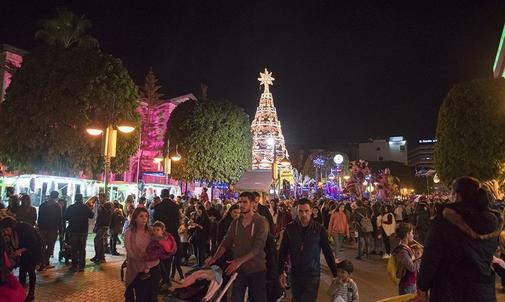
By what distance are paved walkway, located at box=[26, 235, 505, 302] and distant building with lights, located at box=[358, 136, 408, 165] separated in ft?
436

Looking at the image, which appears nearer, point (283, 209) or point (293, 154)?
point (283, 209)

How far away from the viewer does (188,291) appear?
16.3ft

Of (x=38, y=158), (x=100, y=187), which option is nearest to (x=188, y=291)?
(x=38, y=158)

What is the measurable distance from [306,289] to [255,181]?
104 ft

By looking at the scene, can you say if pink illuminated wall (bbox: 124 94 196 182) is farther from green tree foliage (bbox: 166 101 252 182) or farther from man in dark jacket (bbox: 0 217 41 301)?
man in dark jacket (bbox: 0 217 41 301)

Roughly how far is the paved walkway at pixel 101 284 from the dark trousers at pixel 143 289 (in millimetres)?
2883

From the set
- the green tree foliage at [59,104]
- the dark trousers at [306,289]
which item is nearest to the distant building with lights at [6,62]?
the green tree foliage at [59,104]

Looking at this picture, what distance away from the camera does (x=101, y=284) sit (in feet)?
33.5

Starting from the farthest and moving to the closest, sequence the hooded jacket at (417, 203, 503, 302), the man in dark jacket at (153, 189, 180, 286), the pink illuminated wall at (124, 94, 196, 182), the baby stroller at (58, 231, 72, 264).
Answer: the pink illuminated wall at (124, 94, 196, 182) → the baby stroller at (58, 231, 72, 264) → the man in dark jacket at (153, 189, 180, 286) → the hooded jacket at (417, 203, 503, 302)

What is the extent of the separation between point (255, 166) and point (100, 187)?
17.6 m

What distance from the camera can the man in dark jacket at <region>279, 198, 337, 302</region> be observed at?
5.59m

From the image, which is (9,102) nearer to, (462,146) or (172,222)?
(172,222)

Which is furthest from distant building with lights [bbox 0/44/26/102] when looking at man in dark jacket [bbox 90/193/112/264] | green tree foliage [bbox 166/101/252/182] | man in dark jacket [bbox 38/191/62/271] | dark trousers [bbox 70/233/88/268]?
dark trousers [bbox 70/233/88/268]

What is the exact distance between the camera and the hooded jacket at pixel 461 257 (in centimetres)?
363
